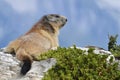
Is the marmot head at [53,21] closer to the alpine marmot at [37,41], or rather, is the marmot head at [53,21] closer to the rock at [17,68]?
the alpine marmot at [37,41]

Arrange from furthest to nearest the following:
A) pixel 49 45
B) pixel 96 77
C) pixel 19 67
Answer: pixel 49 45, pixel 19 67, pixel 96 77

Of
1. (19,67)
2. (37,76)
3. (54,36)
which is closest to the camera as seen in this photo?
(37,76)

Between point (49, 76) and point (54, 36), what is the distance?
30.0 ft

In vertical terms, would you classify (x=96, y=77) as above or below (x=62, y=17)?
below

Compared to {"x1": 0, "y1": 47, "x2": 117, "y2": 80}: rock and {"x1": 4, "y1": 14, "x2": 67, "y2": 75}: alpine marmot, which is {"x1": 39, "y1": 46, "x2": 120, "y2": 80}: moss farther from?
{"x1": 4, "y1": 14, "x2": 67, "y2": 75}: alpine marmot

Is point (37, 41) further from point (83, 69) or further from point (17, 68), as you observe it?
point (83, 69)

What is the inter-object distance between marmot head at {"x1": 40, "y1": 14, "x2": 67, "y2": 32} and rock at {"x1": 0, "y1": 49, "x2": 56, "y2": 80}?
16.5ft

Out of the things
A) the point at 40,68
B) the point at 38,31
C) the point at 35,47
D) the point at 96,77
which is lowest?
the point at 96,77

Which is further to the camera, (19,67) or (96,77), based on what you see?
(19,67)

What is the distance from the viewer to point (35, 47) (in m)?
17.3

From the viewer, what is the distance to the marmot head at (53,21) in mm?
20891

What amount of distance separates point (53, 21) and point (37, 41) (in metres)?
3.59

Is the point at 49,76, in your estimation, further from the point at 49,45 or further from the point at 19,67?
the point at 49,45

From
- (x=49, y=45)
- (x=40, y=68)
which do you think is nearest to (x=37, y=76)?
(x=40, y=68)
